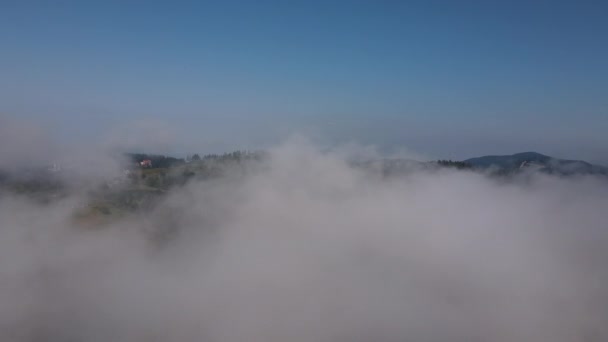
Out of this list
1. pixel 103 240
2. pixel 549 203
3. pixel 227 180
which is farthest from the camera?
pixel 227 180

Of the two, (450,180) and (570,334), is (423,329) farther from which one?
(450,180)

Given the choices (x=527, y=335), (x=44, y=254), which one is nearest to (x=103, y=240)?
(x=44, y=254)

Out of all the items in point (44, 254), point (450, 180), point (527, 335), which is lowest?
point (527, 335)

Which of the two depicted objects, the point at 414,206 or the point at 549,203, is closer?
the point at 549,203

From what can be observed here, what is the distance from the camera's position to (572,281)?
9712 cm

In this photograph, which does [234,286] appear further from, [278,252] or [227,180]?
[227,180]

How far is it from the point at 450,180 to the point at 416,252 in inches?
2667

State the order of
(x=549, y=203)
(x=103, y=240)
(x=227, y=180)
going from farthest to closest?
(x=227, y=180) < (x=549, y=203) < (x=103, y=240)

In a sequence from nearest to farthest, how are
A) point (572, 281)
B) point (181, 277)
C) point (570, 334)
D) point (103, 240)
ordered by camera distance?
point (570, 334), point (572, 281), point (181, 277), point (103, 240)

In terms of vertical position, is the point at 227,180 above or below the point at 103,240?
above

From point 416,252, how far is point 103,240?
9290cm

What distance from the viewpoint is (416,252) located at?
128250mm

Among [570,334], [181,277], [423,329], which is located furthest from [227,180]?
[570,334]

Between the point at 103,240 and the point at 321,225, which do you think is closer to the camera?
the point at 103,240
